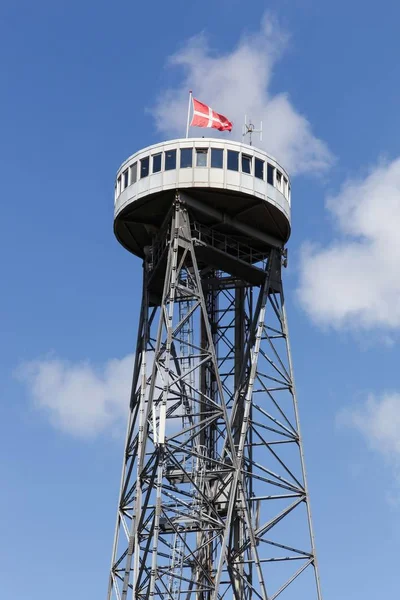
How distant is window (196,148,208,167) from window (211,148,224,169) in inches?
12.7

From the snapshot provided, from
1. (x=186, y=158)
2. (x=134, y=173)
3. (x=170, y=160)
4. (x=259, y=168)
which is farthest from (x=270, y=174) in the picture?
(x=134, y=173)

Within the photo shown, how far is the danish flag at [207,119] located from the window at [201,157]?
181 cm

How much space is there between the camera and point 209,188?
197 ft

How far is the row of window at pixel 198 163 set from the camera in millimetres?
60688

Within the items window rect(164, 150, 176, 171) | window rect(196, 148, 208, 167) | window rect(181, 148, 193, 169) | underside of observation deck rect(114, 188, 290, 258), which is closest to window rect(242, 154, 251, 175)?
underside of observation deck rect(114, 188, 290, 258)

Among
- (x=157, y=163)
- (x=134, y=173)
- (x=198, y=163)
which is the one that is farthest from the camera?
(x=134, y=173)

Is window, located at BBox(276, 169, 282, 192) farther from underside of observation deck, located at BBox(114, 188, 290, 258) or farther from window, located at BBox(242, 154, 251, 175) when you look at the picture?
window, located at BBox(242, 154, 251, 175)

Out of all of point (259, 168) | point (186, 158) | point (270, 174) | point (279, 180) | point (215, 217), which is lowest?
point (215, 217)

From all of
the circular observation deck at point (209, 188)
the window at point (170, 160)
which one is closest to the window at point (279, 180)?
the circular observation deck at point (209, 188)

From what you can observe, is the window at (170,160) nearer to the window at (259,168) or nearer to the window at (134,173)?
the window at (134,173)

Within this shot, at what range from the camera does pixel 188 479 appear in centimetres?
6147

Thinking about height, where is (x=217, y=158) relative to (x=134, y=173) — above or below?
below

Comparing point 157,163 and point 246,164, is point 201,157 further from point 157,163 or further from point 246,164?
point 246,164

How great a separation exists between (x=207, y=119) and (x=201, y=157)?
2.65 metres
